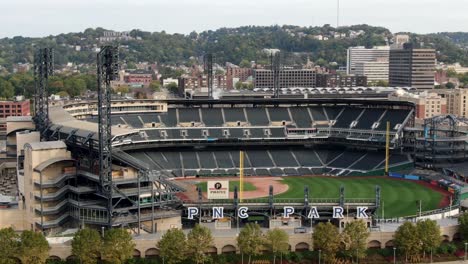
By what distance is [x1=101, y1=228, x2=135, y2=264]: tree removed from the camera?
6066 cm

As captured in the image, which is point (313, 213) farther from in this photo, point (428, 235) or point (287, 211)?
point (428, 235)

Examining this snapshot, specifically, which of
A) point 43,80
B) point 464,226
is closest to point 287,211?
point 464,226

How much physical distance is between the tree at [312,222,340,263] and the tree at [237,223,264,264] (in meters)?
5.21

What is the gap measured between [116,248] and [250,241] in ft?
38.2

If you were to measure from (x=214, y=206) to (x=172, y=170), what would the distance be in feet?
106

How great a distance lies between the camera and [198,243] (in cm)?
6247

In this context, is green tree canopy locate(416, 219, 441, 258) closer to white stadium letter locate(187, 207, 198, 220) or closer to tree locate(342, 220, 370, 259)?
tree locate(342, 220, 370, 259)

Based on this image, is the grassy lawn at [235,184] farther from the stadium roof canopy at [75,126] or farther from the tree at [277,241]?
the tree at [277,241]

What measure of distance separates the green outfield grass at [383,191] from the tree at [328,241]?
13.8 meters

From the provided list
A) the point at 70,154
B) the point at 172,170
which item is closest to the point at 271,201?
the point at 70,154

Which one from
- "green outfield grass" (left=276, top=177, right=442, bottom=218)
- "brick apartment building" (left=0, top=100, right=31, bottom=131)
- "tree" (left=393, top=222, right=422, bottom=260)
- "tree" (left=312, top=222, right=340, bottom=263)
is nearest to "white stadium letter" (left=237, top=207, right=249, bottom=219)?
"tree" (left=312, top=222, right=340, bottom=263)

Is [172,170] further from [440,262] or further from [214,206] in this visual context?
[440,262]

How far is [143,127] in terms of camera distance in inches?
4311

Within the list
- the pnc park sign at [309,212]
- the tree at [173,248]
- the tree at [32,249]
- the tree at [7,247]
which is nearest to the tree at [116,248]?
the tree at [173,248]
